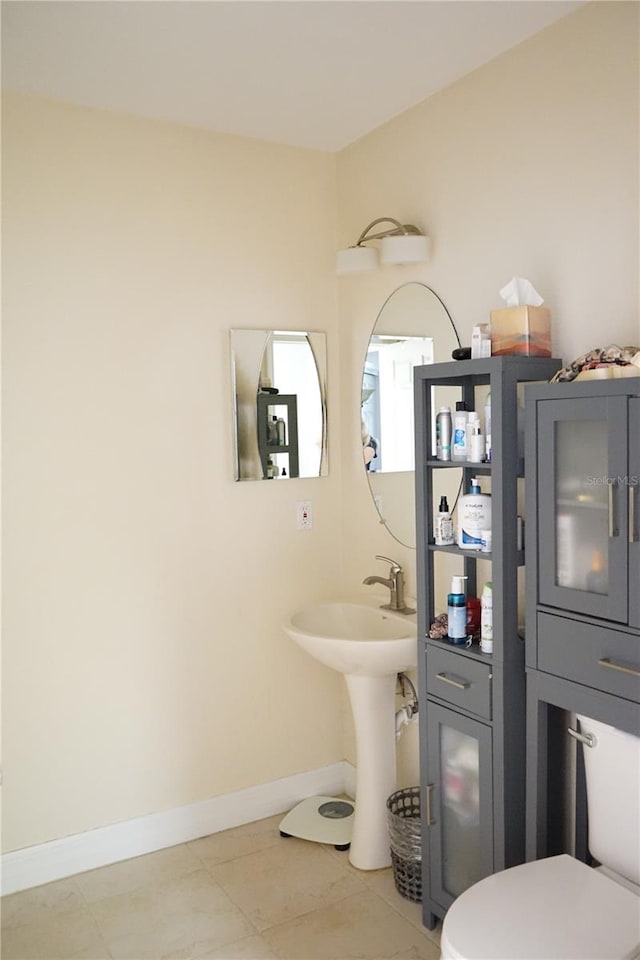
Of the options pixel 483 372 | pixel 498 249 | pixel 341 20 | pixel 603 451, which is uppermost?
pixel 341 20

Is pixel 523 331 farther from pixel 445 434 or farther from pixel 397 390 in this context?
pixel 397 390

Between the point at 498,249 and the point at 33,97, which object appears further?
the point at 33,97

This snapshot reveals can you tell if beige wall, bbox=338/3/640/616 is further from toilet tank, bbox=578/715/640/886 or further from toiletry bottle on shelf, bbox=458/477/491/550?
toilet tank, bbox=578/715/640/886

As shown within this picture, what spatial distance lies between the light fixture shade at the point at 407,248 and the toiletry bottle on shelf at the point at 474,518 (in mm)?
893

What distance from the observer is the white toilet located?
1601 mm

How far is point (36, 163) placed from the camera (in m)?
2.62

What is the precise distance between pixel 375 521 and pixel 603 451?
4.54ft


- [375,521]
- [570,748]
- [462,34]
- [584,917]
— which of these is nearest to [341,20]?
[462,34]

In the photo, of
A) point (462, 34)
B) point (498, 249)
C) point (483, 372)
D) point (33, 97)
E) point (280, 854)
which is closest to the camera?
point (483, 372)

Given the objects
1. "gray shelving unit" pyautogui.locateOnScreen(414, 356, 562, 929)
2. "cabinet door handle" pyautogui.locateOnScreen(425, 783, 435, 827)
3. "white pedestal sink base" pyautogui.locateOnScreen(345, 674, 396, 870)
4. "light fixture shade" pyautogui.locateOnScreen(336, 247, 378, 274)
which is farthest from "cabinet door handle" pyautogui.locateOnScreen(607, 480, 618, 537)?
"light fixture shade" pyautogui.locateOnScreen(336, 247, 378, 274)

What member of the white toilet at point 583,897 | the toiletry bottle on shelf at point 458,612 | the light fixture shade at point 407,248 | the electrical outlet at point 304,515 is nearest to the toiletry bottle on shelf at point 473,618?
the toiletry bottle on shelf at point 458,612

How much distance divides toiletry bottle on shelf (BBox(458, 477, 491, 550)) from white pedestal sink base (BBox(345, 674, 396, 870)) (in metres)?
0.72

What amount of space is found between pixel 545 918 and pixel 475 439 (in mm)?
1146

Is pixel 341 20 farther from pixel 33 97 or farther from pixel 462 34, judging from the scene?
pixel 33 97
